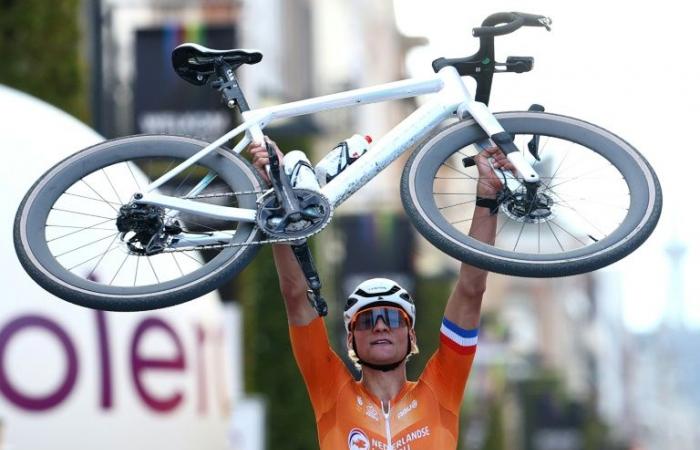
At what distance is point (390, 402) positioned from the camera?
6.60m

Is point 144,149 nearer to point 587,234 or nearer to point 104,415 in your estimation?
point 587,234

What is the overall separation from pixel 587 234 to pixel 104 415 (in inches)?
198

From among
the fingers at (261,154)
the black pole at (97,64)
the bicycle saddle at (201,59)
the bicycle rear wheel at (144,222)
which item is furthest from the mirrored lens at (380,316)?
the black pole at (97,64)

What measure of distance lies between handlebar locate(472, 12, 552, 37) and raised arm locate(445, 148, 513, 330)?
0.44 m

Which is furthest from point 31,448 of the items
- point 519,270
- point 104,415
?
point 519,270

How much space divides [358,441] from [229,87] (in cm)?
140

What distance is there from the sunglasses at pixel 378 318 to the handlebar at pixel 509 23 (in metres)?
1.08

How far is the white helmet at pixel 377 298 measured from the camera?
6.55 metres

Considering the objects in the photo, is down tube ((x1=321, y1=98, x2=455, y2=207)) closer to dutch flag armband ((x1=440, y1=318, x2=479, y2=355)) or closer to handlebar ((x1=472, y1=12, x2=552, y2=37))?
handlebar ((x1=472, y1=12, x2=552, y2=37))

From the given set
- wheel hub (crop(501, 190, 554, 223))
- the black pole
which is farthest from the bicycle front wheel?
the black pole

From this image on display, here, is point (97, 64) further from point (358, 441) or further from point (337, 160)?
point (358, 441)

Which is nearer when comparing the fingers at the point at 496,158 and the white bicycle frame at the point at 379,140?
the white bicycle frame at the point at 379,140

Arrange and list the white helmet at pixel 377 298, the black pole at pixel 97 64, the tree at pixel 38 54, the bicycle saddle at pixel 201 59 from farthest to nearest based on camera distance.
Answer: the tree at pixel 38 54
the black pole at pixel 97 64
the white helmet at pixel 377 298
the bicycle saddle at pixel 201 59

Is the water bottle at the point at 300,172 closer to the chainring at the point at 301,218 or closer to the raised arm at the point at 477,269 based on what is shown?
the chainring at the point at 301,218
